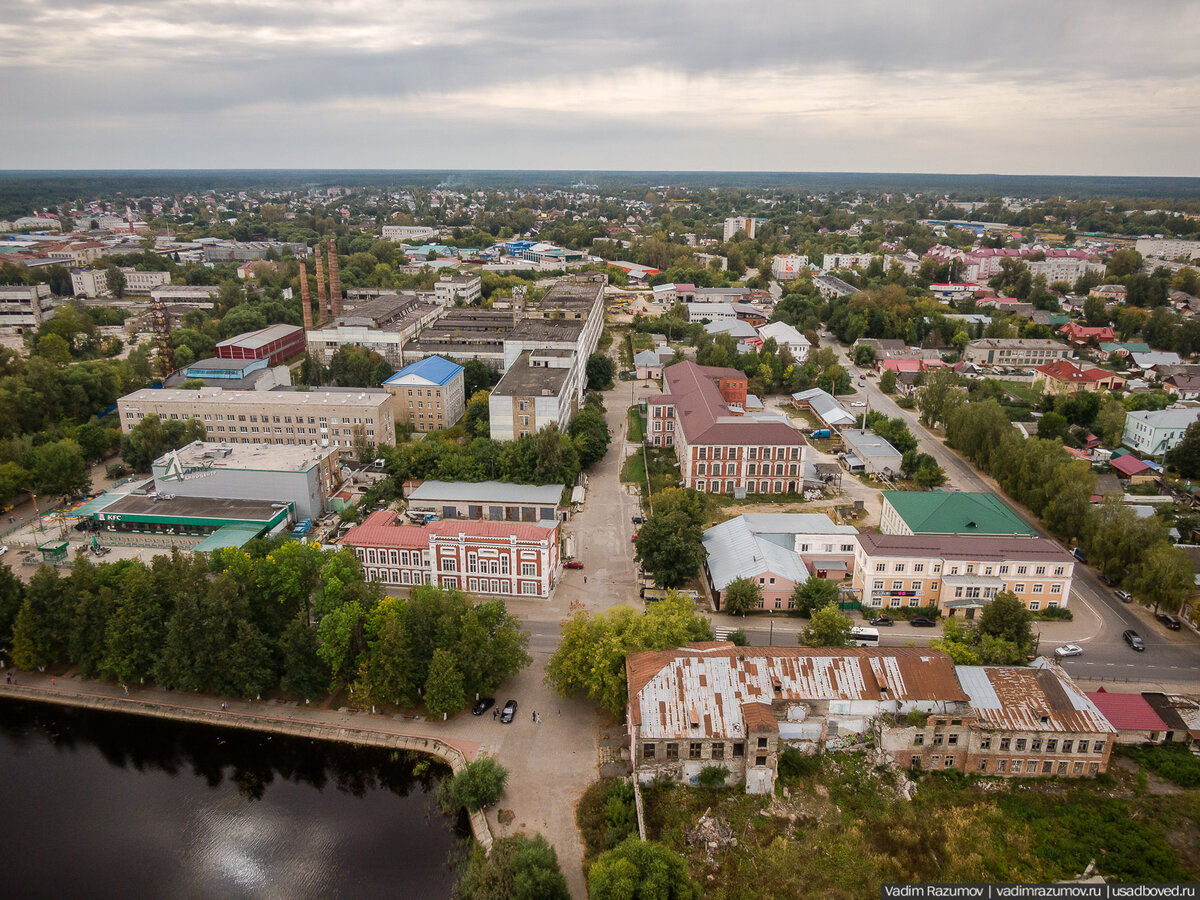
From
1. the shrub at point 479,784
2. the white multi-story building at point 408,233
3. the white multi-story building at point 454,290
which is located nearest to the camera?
the shrub at point 479,784

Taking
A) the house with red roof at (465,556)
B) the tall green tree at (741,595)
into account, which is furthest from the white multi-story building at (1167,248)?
the house with red roof at (465,556)

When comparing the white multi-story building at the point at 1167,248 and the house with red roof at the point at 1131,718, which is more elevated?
the white multi-story building at the point at 1167,248

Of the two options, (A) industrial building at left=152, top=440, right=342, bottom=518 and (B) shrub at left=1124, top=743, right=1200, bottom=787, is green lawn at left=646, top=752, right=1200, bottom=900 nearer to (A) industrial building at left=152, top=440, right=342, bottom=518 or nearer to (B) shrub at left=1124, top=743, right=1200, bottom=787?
(B) shrub at left=1124, top=743, right=1200, bottom=787

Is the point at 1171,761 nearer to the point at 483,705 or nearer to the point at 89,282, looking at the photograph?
the point at 483,705

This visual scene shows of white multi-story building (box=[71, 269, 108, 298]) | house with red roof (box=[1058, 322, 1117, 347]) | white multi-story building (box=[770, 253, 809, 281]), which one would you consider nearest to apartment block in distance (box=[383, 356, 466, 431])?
house with red roof (box=[1058, 322, 1117, 347])

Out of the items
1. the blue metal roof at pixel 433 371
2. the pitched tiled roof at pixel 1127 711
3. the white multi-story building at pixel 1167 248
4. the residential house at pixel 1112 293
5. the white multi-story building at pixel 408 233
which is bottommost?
the pitched tiled roof at pixel 1127 711

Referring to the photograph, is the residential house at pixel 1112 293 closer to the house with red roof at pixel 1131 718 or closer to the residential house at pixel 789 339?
the residential house at pixel 789 339

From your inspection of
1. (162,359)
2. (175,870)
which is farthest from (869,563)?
(162,359)

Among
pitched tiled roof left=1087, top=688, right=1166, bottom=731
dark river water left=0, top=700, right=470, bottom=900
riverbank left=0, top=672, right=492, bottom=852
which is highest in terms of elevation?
pitched tiled roof left=1087, top=688, right=1166, bottom=731
